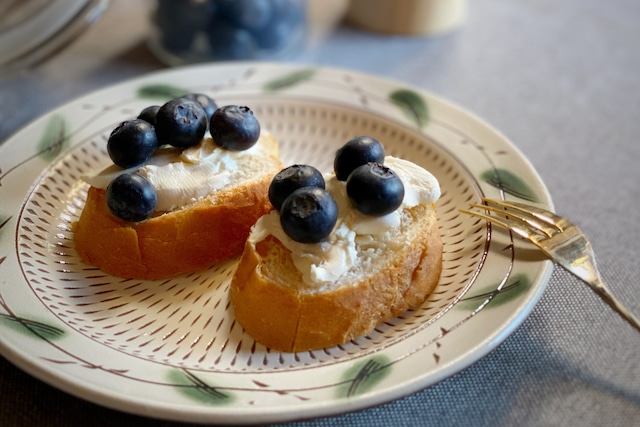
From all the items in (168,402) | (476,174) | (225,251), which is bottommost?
(225,251)

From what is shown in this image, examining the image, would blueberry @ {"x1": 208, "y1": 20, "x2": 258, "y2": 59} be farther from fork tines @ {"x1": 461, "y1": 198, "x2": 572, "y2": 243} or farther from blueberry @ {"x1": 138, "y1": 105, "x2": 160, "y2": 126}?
fork tines @ {"x1": 461, "y1": 198, "x2": 572, "y2": 243}

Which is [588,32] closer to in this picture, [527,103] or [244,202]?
[527,103]

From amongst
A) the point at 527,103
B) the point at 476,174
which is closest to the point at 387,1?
the point at 527,103

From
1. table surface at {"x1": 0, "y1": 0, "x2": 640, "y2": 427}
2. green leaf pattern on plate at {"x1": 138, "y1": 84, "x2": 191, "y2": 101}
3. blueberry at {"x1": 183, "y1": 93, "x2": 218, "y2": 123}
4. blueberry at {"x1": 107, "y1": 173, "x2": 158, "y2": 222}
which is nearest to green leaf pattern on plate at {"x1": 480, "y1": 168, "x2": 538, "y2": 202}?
table surface at {"x1": 0, "y1": 0, "x2": 640, "y2": 427}

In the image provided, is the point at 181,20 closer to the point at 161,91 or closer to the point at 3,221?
the point at 161,91

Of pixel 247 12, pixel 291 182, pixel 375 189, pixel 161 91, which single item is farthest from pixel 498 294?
pixel 247 12
